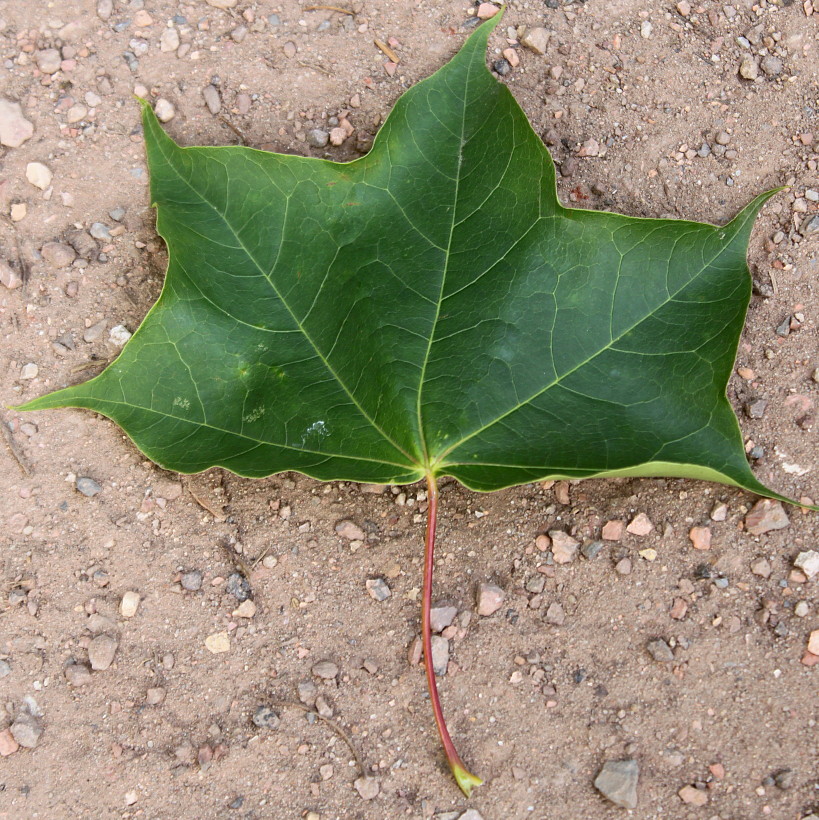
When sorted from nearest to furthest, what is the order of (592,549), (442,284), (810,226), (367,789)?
1. (442,284)
2. (367,789)
3. (592,549)
4. (810,226)

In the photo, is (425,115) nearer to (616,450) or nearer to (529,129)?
(529,129)

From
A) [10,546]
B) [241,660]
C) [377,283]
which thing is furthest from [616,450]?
[10,546]

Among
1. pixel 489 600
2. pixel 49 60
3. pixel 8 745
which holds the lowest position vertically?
pixel 8 745

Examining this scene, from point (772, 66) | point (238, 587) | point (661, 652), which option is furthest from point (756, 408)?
point (238, 587)

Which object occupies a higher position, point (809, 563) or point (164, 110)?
point (164, 110)

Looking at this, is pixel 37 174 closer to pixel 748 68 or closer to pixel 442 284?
pixel 442 284
